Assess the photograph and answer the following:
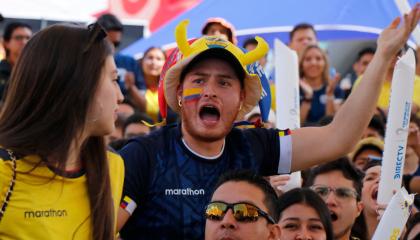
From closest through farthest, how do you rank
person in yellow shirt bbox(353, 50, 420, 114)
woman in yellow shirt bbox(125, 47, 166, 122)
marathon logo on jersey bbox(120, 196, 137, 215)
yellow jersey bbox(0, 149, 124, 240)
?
yellow jersey bbox(0, 149, 124, 240), marathon logo on jersey bbox(120, 196, 137, 215), person in yellow shirt bbox(353, 50, 420, 114), woman in yellow shirt bbox(125, 47, 166, 122)

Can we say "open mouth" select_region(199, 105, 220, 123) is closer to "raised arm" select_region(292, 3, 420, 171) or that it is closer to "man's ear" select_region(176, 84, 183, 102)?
"man's ear" select_region(176, 84, 183, 102)

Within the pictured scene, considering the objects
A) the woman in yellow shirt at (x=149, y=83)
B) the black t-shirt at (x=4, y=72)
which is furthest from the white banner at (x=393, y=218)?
the woman in yellow shirt at (x=149, y=83)

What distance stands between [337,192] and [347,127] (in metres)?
1.66

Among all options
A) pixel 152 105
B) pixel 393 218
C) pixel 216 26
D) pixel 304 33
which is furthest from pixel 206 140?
pixel 304 33

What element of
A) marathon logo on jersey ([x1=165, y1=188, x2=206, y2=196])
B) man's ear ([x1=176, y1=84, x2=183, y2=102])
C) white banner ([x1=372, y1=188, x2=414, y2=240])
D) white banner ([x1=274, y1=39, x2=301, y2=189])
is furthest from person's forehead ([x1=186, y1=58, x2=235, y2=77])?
white banner ([x1=274, y1=39, x2=301, y2=189])

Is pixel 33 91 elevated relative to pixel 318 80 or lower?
lower

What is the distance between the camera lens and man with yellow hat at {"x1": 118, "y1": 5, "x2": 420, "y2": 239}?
3.78m

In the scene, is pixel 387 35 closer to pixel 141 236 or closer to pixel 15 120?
pixel 141 236

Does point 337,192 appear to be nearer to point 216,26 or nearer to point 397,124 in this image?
point 397,124

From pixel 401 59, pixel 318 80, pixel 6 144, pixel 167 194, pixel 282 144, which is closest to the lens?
pixel 6 144

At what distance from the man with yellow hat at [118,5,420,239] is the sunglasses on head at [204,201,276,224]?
6cm

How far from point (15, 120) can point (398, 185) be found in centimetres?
209

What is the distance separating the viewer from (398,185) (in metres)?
4.47

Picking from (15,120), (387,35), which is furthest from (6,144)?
(387,35)
